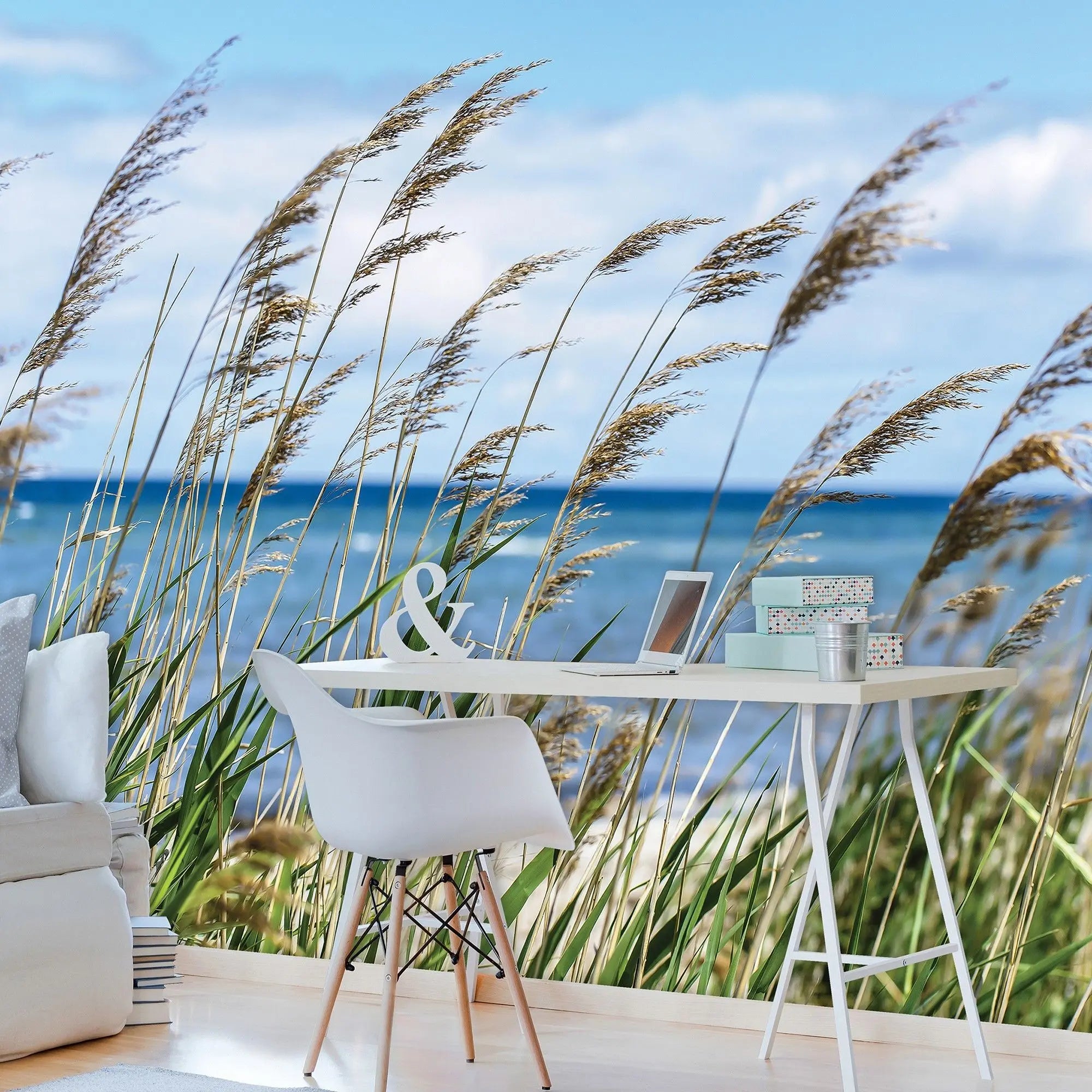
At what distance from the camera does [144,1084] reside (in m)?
2.31

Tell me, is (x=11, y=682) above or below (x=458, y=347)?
below

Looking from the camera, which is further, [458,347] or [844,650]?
[458,347]

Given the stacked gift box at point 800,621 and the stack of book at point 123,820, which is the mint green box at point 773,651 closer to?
the stacked gift box at point 800,621

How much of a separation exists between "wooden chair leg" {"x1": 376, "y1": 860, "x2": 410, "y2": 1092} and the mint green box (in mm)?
704

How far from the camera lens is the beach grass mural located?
2760 mm

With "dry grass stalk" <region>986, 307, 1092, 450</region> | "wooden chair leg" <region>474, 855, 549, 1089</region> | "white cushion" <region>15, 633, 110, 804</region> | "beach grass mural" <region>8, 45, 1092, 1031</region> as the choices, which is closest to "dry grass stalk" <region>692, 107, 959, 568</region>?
"beach grass mural" <region>8, 45, 1092, 1031</region>

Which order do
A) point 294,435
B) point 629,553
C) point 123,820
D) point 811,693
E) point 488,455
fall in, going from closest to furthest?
point 811,693
point 123,820
point 488,455
point 294,435
point 629,553

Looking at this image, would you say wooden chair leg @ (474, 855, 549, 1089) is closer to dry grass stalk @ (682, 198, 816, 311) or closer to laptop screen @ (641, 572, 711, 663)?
laptop screen @ (641, 572, 711, 663)

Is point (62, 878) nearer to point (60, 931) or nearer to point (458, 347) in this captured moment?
point (60, 931)

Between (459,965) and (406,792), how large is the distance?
487mm

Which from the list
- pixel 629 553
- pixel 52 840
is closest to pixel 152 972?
pixel 52 840

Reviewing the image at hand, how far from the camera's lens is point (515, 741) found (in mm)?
2270

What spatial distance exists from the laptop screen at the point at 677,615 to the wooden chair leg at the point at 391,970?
0.57m

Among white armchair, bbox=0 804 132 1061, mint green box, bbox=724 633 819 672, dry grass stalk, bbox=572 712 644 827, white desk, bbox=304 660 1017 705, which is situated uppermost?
mint green box, bbox=724 633 819 672
